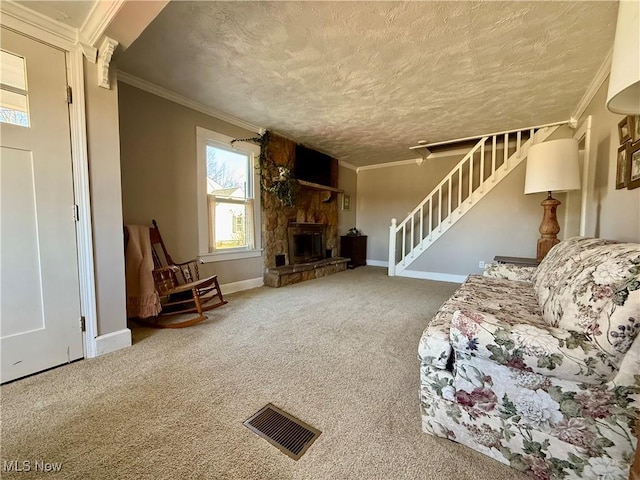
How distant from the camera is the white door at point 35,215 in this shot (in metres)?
1.53

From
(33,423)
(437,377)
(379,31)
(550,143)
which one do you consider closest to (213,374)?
(33,423)

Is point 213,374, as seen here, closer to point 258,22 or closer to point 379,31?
point 258,22

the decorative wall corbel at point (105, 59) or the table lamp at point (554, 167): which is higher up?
the decorative wall corbel at point (105, 59)

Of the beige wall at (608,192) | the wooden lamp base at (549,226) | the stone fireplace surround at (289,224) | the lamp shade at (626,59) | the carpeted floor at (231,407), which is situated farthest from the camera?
the stone fireplace surround at (289,224)

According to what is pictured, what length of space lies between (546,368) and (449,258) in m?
3.86

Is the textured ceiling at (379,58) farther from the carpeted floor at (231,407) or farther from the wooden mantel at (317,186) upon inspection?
the carpeted floor at (231,407)

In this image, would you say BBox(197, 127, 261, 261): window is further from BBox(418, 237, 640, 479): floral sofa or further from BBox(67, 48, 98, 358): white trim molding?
BBox(418, 237, 640, 479): floral sofa

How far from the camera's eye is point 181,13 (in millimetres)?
1754

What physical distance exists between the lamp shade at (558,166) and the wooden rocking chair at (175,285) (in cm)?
339

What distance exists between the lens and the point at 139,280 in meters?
2.38

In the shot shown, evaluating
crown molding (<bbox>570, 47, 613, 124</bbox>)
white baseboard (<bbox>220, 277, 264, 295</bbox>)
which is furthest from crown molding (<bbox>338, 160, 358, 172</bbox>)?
crown molding (<bbox>570, 47, 613, 124</bbox>)

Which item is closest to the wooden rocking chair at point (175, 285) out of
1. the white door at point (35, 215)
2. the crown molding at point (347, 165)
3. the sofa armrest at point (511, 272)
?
Answer: the white door at point (35, 215)

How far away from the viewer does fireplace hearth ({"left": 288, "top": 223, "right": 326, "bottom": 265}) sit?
4.67 metres

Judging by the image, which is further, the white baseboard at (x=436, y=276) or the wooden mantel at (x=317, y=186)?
the wooden mantel at (x=317, y=186)
